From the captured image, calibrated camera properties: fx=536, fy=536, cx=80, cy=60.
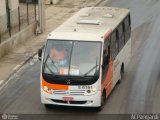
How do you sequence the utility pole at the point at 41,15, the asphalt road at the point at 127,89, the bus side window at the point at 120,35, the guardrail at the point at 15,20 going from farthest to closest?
the utility pole at the point at 41,15, the guardrail at the point at 15,20, the bus side window at the point at 120,35, the asphalt road at the point at 127,89

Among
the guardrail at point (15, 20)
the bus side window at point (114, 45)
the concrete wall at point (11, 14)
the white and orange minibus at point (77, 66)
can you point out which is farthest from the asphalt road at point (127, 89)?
the concrete wall at point (11, 14)

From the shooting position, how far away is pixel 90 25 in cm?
1972

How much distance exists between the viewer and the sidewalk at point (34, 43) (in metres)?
24.2

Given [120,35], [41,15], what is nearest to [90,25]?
[120,35]

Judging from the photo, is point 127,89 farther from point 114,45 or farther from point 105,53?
point 105,53

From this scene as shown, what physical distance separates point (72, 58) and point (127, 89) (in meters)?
3.66

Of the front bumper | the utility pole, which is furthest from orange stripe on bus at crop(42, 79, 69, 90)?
the utility pole

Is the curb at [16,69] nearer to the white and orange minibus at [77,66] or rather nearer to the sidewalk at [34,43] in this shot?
the sidewalk at [34,43]

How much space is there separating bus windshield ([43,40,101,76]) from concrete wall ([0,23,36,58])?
7.96 m

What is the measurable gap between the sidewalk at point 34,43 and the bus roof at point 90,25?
14.3ft

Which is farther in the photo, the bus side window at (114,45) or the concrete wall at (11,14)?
the concrete wall at (11,14)

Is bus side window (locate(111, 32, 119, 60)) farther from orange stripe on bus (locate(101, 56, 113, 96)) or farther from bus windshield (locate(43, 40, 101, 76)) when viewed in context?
bus windshield (locate(43, 40, 101, 76))

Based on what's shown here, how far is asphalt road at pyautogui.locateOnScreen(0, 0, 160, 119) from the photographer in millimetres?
18719

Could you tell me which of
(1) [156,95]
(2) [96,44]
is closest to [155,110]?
(1) [156,95]
